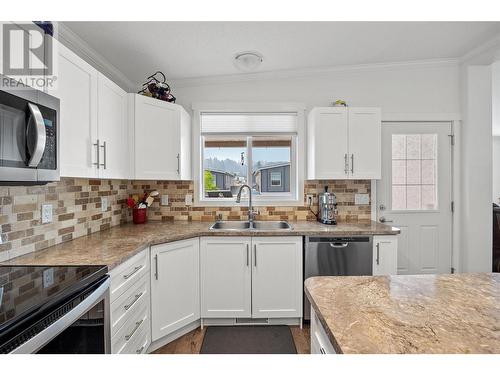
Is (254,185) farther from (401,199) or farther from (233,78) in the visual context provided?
(401,199)

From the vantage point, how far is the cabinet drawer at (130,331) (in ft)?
4.54

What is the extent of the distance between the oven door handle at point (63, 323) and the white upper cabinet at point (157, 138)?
3.98ft

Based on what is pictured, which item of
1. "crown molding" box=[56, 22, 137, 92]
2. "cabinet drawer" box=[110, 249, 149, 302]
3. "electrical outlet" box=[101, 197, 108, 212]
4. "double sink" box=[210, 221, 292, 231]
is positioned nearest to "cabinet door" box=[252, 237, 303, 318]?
"double sink" box=[210, 221, 292, 231]

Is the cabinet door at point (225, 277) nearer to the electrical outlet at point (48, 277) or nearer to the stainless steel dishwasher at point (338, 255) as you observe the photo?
the stainless steel dishwasher at point (338, 255)

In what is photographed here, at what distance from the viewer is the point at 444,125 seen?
2.80 meters

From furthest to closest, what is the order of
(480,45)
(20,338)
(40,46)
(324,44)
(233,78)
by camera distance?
(233,78), (480,45), (324,44), (40,46), (20,338)

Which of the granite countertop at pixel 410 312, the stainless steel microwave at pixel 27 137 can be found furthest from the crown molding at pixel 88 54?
the granite countertop at pixel 410 312

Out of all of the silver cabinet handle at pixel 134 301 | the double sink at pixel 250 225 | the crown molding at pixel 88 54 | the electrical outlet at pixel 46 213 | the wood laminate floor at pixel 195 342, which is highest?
the crown molding at pixel 88 54

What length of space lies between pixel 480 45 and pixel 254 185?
2520mm

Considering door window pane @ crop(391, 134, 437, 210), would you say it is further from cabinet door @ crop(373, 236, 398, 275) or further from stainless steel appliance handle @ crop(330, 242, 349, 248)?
stainless steel appliance handle @ crop(330, 242, 349, 248)

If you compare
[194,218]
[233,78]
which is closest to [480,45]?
[233,78]

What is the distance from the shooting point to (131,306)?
5.14 feet

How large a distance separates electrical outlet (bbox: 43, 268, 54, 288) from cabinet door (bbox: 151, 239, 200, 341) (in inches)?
27.8

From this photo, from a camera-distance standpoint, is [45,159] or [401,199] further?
[401,199]
